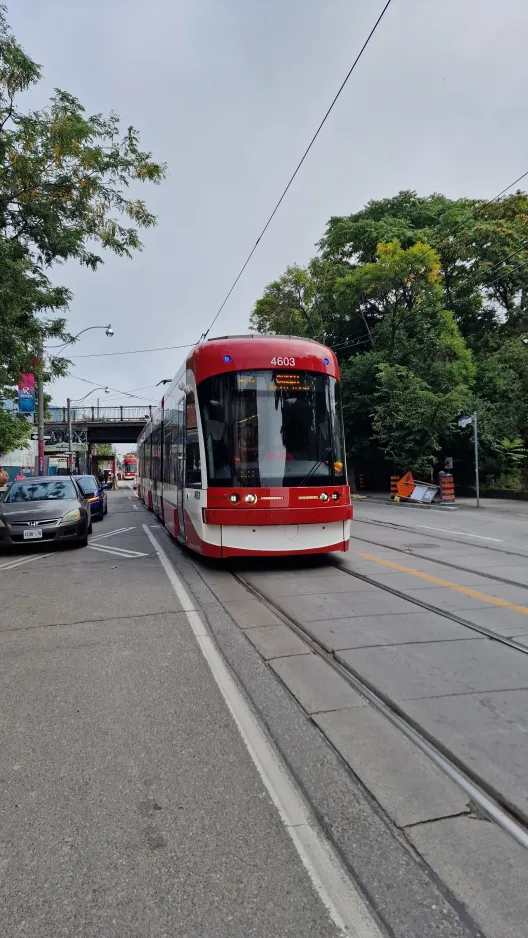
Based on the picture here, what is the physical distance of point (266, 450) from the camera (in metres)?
8.48

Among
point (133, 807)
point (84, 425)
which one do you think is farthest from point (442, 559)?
point (84, 425)

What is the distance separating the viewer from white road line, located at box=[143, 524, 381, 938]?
7.13 ft

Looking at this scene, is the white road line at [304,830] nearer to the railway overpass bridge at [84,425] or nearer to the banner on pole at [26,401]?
the banner on pole at [26,401]

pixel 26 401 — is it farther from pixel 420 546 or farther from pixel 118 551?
pixel 420 546

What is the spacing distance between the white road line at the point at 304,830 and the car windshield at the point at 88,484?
15.7 meters

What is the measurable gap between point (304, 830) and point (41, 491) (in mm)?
11372

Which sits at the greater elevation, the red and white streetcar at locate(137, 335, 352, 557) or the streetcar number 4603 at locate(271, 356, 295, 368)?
the streetcar number 4603 at locate(271, 356, 295, 368)

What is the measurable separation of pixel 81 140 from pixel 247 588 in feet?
28.9

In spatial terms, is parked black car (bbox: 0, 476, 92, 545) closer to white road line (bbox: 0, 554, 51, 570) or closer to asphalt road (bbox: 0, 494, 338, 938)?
white road line (bbox: 0, 554, 51, 570)

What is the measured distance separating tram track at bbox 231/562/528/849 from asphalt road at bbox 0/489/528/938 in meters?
0.08

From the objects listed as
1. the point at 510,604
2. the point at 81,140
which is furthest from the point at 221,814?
the point at 81,140

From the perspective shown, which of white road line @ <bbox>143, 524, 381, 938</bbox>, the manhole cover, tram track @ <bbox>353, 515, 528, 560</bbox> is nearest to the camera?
white road line @ <bbox>143, 524, 381, 938</bbox>

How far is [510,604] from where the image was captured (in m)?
6.56

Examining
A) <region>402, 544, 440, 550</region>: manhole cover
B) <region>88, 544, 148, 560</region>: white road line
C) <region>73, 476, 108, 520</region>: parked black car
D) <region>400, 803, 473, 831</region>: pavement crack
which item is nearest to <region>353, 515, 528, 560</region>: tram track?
<region>402, 544, 440, 550</region>: manhole cover
